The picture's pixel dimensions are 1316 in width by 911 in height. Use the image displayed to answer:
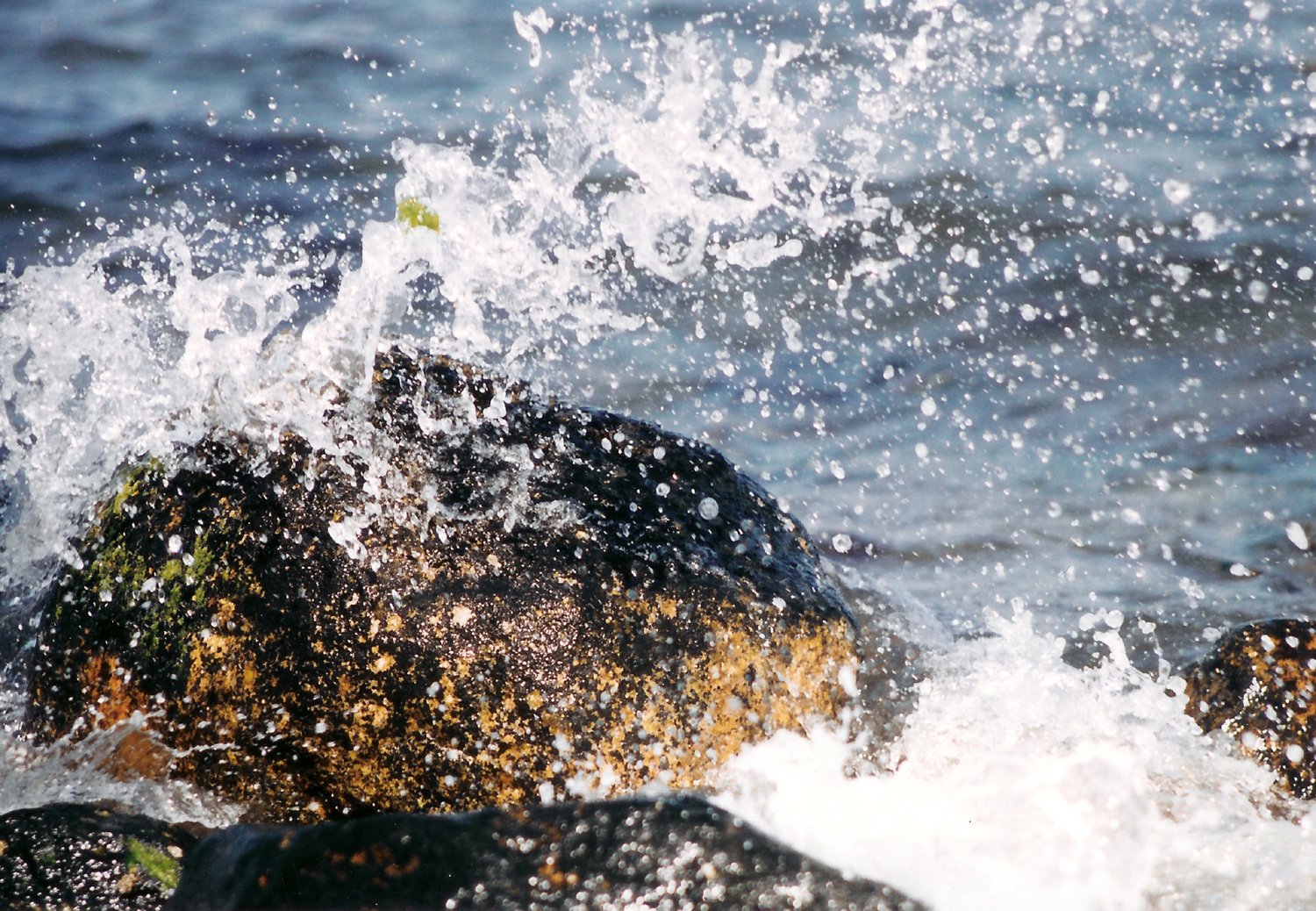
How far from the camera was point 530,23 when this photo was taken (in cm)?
852

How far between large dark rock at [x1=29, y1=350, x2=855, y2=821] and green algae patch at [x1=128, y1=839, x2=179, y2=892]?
39 cm

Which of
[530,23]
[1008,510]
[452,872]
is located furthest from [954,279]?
[452,872]

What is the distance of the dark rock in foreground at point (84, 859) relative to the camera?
252 cm

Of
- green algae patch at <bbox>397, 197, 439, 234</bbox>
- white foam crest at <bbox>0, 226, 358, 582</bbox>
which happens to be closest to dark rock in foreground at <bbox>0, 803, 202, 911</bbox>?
white foam crest at <bbox>0, 226, 358, 582</bbox>

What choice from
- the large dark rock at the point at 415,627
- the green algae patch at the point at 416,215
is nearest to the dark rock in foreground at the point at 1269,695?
the large dark rock at the point at 415,627

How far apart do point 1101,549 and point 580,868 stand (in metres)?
2.67

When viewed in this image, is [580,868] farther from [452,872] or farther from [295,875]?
[295,875]

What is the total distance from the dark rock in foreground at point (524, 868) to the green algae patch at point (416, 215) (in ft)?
6.70

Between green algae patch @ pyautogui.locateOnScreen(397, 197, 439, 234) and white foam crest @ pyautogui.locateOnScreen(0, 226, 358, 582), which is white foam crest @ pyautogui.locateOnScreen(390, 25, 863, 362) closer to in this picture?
green algae patch @ pyautogui.locateOnScreen(397, 197, 439, 234)

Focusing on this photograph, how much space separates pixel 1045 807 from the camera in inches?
118

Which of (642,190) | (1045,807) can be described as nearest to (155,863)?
(1045,807)

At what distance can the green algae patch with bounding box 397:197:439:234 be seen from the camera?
12.8 feet

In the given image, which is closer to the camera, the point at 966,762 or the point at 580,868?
the point at 580,868

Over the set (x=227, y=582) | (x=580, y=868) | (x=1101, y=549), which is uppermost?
(x=227, y=582)
